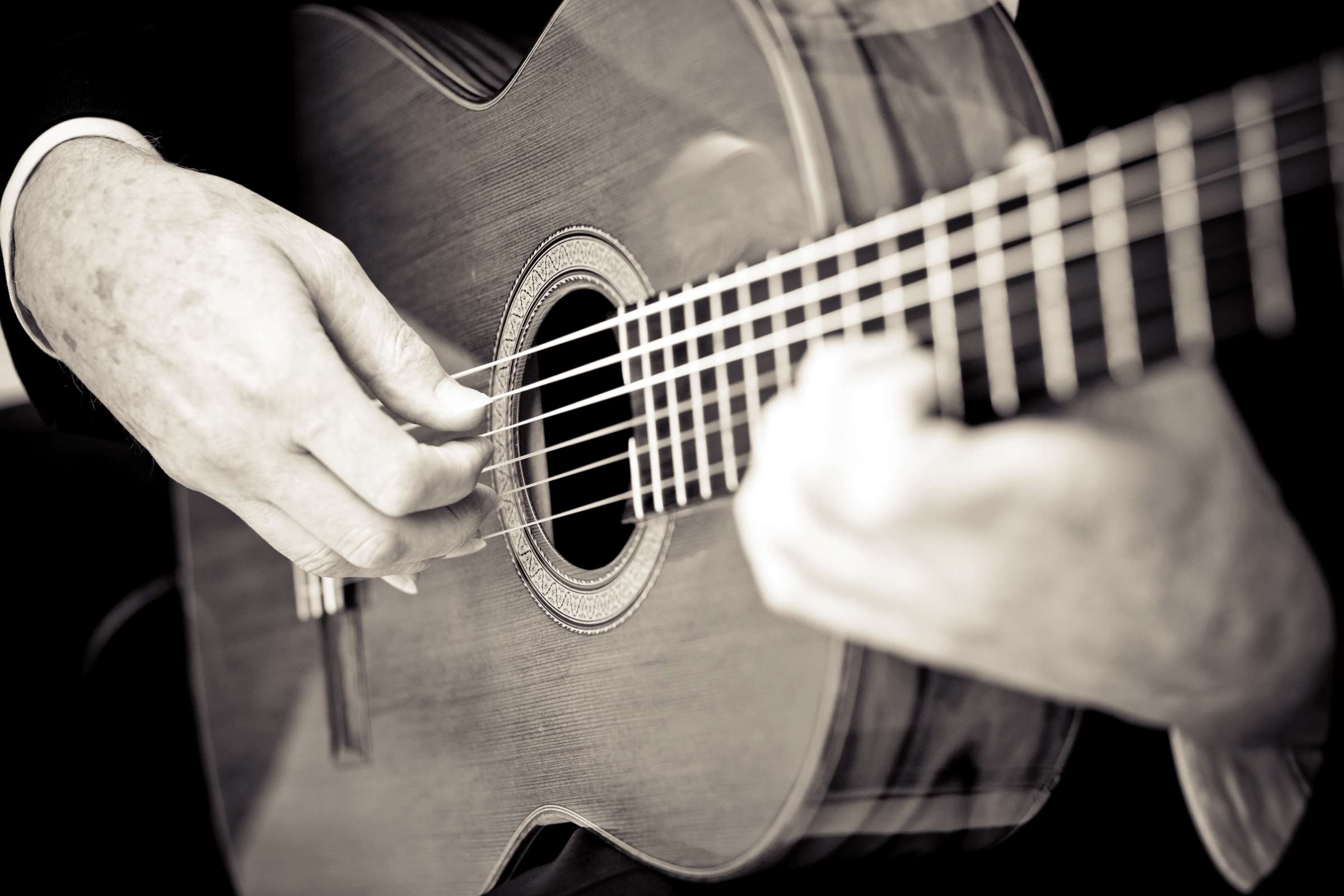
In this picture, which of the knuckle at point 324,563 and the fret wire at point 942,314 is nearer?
the fret wire at point 942,314

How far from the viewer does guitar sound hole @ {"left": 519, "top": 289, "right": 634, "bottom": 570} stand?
0.78m

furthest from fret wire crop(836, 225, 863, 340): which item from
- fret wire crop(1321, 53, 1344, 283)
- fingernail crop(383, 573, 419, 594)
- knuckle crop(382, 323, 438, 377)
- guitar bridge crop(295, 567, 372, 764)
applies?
guitar bridge crop(295, 567, 372, 764)

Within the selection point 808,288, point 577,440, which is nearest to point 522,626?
point 577,440

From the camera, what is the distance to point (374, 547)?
0.75 metres

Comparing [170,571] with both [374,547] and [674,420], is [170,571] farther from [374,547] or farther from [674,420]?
[674,420]

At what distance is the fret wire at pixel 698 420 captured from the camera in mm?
648

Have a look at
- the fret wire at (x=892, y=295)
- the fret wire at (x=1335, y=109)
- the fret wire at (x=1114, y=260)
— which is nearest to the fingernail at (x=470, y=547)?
the fret wire at (x=892, y=295)

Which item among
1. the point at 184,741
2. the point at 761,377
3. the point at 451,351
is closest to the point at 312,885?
the point at 184,741

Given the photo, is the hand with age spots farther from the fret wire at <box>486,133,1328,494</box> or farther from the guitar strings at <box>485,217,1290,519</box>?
the fret wire at <box>486,133,1328,494</box>

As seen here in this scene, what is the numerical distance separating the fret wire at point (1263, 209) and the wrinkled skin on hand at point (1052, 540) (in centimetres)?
8

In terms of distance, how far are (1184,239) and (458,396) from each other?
524 mm

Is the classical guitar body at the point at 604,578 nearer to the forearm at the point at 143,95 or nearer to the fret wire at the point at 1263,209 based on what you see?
the forearm at the point at 143,95

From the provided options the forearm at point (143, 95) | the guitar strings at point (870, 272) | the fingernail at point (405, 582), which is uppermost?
the forearm at point (143, 95)

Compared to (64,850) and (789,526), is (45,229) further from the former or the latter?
(64,850)
